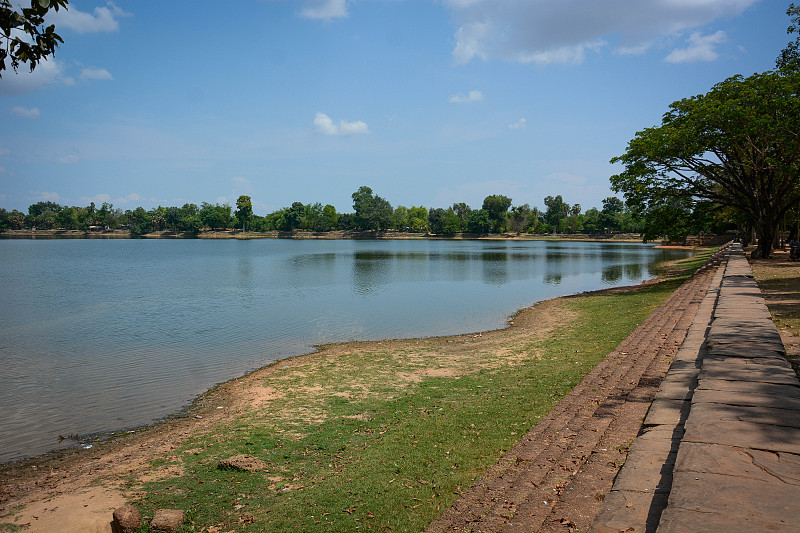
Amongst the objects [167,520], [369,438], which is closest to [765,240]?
[369,438]

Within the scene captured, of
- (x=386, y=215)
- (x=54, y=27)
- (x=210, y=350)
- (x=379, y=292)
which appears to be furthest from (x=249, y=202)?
(x=54, y=27)

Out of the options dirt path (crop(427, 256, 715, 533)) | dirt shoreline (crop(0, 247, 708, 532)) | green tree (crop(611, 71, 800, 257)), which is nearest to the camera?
dirt path (crop(427, 256, 715, 533))

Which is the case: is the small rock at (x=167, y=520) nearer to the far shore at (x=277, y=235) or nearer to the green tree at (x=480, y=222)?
the far shore at (x=277, y=235)

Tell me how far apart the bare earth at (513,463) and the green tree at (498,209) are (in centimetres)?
14721

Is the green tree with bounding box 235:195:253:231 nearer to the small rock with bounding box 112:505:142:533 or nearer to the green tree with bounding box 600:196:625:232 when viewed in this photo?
the green tree with bounding box 600:196:625:232

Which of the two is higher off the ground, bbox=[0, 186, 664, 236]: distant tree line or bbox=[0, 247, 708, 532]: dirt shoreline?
bbox=[0, 186, 664, 236]: distant tree line

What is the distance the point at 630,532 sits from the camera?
383 centimetres

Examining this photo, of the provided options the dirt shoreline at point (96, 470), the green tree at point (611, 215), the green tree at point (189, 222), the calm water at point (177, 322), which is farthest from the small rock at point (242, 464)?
the green tree at point (189, 222)

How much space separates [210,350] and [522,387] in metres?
11.7

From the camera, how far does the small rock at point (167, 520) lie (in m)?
5.92

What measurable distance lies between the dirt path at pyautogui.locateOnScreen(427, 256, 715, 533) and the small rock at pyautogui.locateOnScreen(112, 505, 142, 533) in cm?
378

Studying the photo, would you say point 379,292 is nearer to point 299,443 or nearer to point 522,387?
point 522,387

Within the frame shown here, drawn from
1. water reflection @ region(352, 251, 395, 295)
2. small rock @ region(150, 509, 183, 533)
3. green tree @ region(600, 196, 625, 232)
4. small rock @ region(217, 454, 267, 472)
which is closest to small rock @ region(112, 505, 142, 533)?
small rock @ region(150, 509, 183, 533)

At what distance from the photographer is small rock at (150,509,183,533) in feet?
19.4
